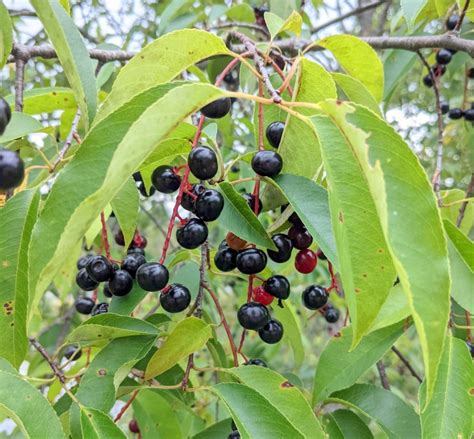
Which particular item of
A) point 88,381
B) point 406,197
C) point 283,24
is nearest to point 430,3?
point 283,24

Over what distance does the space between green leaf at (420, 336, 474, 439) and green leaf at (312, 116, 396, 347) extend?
283 millimetres

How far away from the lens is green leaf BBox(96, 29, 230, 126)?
766mm

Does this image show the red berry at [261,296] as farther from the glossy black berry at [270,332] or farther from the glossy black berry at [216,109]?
the glossy black berry at [216,109]

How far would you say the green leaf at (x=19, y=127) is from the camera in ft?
2.81

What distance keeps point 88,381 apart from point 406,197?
61 cm

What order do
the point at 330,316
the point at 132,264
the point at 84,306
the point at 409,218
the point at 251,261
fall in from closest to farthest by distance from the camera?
the point at 409,218
the point at 251,261
the point at 132,264
the point at 84,306
the point at 330,316

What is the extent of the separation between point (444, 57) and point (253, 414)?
1.73 m

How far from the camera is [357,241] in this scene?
2.04ft

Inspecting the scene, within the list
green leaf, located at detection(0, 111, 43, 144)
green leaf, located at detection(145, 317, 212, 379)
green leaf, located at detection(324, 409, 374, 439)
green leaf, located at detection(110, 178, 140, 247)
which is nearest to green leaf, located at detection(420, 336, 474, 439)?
green leaf, located at detection(324, 409, 374, 439)

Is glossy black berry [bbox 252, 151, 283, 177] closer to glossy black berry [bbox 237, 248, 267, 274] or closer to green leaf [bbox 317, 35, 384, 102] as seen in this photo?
glossy black berry [bbox 237, 248, 267, 274]

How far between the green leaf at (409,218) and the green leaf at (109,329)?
1.62ft

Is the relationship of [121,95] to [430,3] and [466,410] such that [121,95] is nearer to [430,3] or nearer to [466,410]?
[466,410]

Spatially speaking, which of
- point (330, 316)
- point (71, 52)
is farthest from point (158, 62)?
point (330, 316)

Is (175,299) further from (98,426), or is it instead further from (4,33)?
(4,33)
